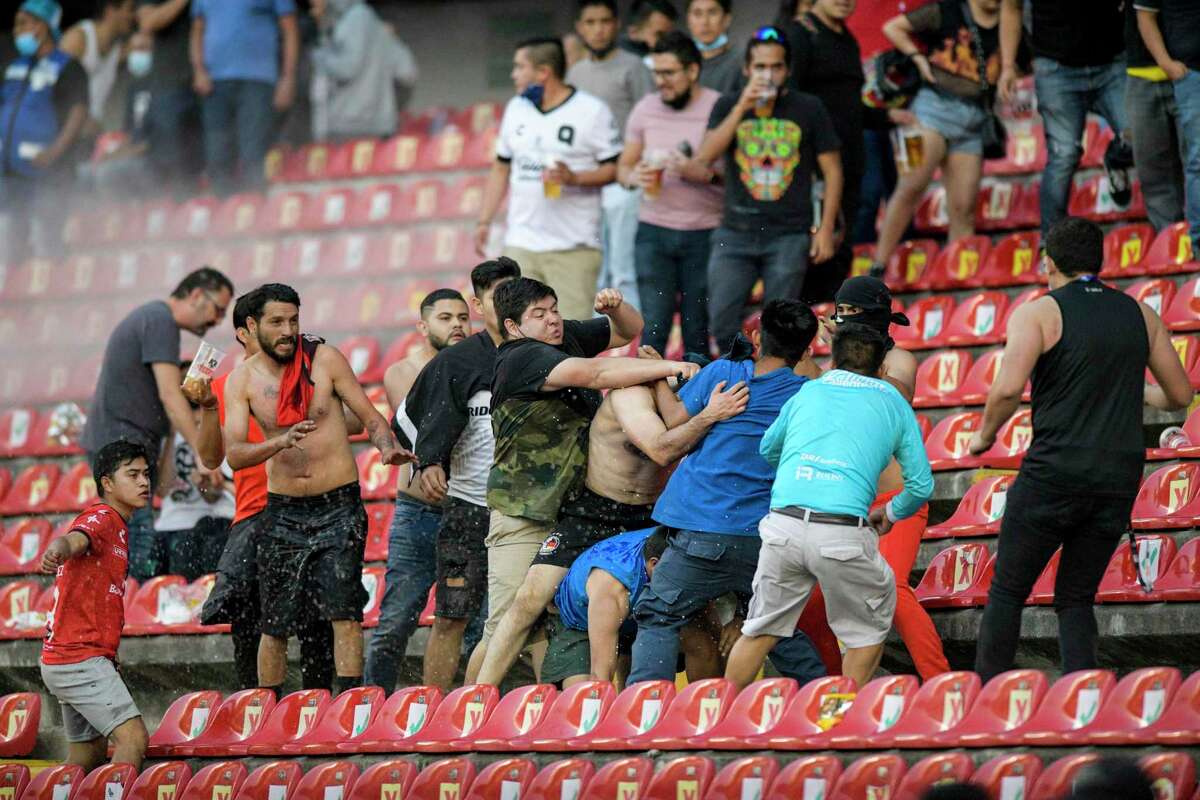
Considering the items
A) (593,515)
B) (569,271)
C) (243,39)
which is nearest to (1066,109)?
(569,271)

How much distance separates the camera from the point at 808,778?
6.41m

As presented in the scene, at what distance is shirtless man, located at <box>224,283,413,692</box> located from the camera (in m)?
8.05

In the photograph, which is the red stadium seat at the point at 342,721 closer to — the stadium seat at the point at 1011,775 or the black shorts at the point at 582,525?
the black shorts at the point at 582,525

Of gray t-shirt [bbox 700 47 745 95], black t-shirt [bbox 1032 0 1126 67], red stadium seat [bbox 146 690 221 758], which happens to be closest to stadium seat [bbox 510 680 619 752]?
red stadium seat [bbox 146 690 221 758]

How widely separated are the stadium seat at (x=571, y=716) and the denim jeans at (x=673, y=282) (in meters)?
3.39

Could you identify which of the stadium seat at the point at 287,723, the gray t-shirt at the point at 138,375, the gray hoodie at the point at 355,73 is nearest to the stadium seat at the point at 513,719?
the stadium seat at the point at 287,723

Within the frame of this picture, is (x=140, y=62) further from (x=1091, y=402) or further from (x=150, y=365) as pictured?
(x=1091, y=402)

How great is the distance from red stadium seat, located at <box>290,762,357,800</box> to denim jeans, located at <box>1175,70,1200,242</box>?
4675 millimetres

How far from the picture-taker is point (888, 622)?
6746 millimetres

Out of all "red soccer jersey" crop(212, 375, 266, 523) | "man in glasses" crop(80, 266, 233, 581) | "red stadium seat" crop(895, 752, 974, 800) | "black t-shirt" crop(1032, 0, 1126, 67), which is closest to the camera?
"red stadium seat" crop(895, 752, 974, 800)

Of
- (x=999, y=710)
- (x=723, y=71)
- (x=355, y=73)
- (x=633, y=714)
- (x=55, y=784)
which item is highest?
(x=723, y=71)

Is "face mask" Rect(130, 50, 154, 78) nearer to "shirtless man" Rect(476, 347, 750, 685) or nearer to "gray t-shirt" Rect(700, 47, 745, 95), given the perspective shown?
"gray t-shirt" Rect(700, 47, 745, 95)

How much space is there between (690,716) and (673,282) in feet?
12.8

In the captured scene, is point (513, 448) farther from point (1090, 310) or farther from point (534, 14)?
point (534, 14)
